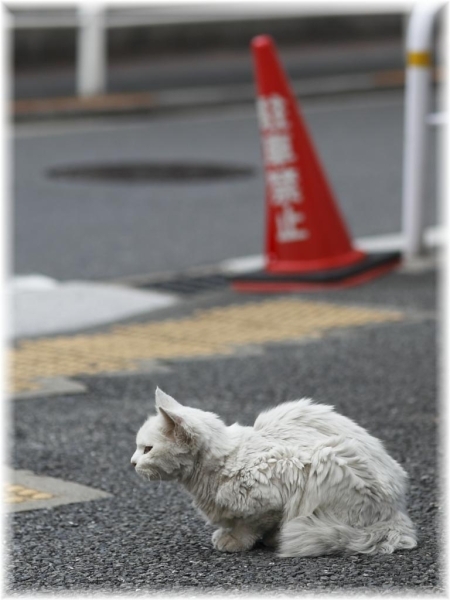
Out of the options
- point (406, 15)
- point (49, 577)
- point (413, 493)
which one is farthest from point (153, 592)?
point (406, 15)

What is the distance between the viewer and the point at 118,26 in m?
21.1

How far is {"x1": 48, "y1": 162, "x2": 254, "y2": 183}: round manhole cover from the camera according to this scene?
494 inches

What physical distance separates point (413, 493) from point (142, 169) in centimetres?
869

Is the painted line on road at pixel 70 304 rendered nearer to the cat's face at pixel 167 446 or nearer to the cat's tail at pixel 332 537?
the cat's face at pixel 167 446

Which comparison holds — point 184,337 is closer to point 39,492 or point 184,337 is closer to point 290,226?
point 290,226

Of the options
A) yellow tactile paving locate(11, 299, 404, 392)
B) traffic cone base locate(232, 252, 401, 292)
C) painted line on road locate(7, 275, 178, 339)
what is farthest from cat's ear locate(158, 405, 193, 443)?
traffic cone base locate(232, 252, 401, 292)

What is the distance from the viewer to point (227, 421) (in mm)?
5695

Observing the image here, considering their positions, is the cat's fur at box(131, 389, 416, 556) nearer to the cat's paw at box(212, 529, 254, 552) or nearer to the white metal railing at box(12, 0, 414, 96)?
the cat's paw at box(212, 529, 254, 552)

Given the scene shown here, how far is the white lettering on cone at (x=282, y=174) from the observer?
27.6ft

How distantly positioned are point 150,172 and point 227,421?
749cm

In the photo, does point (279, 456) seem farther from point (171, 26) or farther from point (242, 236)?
point (171, 26)

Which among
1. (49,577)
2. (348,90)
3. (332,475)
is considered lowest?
(49,577)

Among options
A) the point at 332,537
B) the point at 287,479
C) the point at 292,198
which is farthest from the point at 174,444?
the point at 292,198

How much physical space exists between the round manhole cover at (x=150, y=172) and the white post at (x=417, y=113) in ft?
12.7
